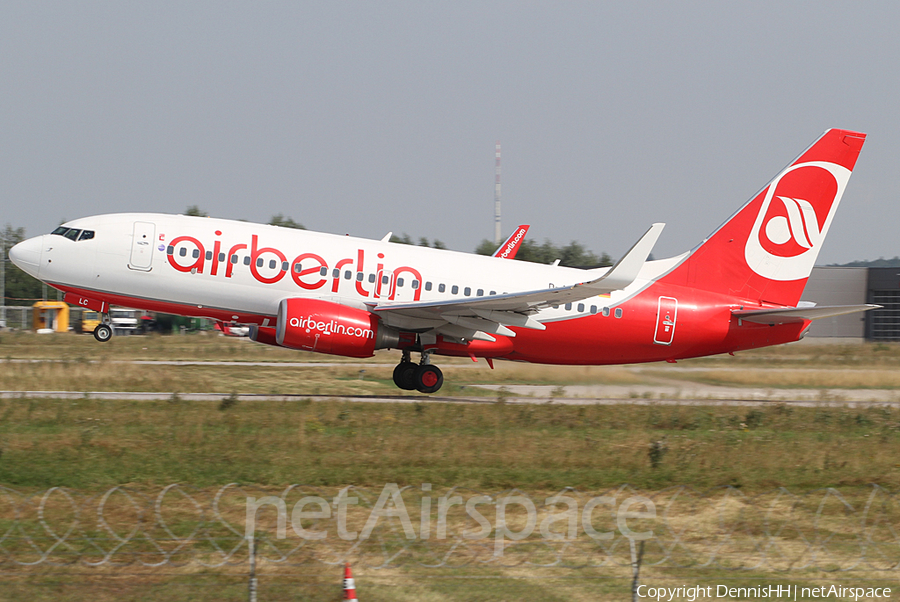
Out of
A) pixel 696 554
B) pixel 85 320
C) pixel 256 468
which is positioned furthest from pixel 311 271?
pixel 85 320

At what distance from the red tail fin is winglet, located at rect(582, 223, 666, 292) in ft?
18.2

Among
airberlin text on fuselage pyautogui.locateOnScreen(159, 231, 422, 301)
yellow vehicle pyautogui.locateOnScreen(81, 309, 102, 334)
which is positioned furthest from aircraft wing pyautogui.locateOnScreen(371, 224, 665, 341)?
yellow vehicle pyautogui.locateOnScreen(81, 309, 102, 334)

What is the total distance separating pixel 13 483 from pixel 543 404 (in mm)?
12724

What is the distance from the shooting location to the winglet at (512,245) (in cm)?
2898

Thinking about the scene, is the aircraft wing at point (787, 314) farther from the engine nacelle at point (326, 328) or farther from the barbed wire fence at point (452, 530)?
the engine nacelle at point (326, 328)

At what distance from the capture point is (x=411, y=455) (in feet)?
48.3

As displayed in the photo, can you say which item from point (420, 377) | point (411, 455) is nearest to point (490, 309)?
point (420, 377)

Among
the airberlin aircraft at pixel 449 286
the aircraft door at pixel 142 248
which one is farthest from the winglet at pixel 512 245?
the aircraft door at pixel 142 248

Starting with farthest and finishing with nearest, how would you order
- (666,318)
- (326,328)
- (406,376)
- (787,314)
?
(666,318), (406,376), (787,314), (326,328)

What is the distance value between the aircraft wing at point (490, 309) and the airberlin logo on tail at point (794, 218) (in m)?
6.93

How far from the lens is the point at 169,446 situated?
1468 cm

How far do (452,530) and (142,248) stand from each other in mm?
14664

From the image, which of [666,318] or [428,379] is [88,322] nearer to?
[428,379]

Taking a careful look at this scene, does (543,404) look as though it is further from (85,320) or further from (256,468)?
(85,320)
